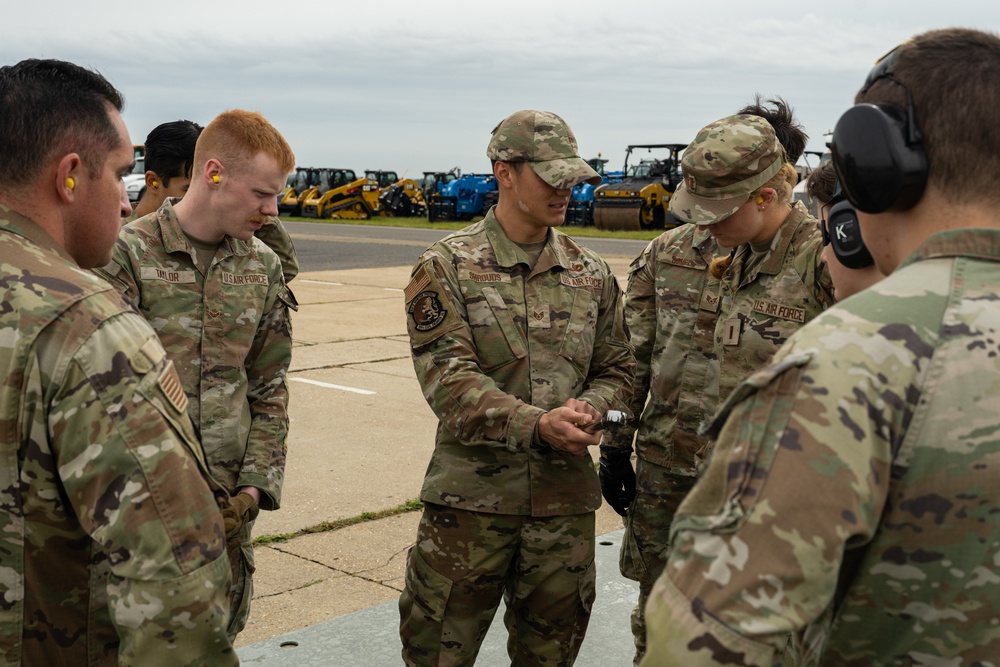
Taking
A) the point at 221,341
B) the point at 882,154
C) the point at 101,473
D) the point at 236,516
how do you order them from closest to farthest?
the point at 882,154 < the point at 101,473 < the point at 236,516 < the point at 221,341

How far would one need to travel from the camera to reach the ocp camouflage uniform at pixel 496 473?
3.20 meters

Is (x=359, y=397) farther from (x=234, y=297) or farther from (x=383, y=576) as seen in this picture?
(x=234, y=297)

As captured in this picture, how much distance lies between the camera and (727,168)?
326 cm

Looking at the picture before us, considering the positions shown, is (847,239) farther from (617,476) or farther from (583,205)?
(583,205)

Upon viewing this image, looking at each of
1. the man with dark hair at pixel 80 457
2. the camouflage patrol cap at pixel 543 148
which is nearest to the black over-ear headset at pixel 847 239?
the camouflage patrol cap at pixel 543 148

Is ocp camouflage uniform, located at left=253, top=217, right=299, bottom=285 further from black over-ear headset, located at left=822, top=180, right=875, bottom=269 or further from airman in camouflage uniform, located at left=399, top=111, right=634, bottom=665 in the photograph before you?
black over-ear headset, located at left=822, top=180, right=875, bottom=269

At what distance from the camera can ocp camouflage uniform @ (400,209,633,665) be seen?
3.20m

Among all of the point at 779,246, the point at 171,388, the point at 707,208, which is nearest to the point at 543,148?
the point at 707,208

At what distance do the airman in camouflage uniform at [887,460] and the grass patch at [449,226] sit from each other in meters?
25.2

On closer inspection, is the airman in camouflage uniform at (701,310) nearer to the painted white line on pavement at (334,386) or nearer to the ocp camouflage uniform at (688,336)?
the ocp camouflage uniform at (688,336)

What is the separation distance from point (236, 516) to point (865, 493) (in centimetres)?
211

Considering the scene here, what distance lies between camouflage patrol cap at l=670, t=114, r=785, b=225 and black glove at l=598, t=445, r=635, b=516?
37.8 inches

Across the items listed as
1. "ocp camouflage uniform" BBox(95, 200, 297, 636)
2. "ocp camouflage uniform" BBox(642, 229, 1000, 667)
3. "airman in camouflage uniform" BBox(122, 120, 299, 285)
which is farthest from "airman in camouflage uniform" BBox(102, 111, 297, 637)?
"ocp camouflage uniform" BBox(642, 229, 1000, 667)

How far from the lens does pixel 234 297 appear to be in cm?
321
